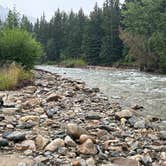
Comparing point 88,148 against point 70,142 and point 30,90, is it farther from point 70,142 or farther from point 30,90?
point 30,90

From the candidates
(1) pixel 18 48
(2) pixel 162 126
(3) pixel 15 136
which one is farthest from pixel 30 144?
(1) pixel 18 48

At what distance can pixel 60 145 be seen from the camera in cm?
793

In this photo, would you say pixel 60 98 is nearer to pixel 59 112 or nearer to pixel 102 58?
pixel 59 112

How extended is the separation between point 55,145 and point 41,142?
36 centimetres

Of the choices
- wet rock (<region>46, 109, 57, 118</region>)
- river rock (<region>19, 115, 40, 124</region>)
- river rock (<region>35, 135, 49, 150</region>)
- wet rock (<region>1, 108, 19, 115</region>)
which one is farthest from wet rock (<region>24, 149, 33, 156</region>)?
wet rock (<region>1, 108, 19, 115</region>)

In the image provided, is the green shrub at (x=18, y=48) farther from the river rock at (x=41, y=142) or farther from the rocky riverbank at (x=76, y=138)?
the river rock at (x=41, y=142)

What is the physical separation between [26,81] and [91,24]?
52.3 meters

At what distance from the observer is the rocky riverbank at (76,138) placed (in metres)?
7.41

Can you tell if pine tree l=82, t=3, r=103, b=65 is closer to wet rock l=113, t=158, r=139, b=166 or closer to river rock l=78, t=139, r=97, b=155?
river rock l=78, t=139, r=97, b=155

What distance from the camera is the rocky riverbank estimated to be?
741 centimetres

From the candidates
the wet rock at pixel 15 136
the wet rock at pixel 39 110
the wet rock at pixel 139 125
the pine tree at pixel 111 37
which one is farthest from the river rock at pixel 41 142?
the pine tree at pixel 111 37

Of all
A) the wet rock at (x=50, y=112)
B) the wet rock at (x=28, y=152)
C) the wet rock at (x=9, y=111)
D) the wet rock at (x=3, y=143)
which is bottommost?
the wet rock at (x=28, y=152)

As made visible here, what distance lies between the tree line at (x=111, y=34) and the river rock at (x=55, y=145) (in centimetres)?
2911

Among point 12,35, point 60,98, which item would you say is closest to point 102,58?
point 12,35
